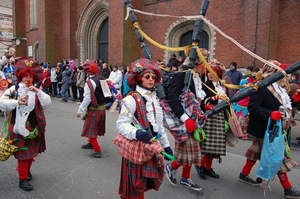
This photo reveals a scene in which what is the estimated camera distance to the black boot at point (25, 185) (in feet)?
10.2

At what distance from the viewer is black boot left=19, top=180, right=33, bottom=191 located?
10.2ft

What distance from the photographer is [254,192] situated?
3275 mm

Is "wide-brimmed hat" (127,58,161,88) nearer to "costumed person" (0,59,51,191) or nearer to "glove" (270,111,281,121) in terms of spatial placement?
"costumed person" (0,59,51,191)

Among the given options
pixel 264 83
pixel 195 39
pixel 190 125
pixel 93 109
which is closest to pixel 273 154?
pixel 264 83

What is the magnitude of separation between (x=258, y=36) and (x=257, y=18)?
0.70 m

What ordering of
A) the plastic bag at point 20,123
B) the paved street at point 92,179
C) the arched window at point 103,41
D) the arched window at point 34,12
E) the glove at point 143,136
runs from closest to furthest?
the glove at point 143,136
the plastic bag at point 20,123
the paved street at point 92,179
the arched window at point 103,41
the arched window at point 34,12

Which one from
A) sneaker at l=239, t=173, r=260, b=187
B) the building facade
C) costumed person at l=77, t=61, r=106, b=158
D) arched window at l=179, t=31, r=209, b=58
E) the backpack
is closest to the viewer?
the backpack

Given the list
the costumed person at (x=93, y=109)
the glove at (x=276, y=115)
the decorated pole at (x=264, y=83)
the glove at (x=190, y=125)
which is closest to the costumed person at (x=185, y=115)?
the glove at (x=190, y=125)

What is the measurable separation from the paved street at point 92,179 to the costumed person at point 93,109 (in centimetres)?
34

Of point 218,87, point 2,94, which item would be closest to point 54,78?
point 2,94

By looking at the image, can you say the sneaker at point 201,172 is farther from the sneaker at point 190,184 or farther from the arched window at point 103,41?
the arched window at point 103,41

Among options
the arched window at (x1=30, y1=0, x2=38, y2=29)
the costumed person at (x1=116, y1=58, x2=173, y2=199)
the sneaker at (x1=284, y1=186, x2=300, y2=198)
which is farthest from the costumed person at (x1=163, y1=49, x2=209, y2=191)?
the arched window at (x1=30, y1=0, x2=38, y2=29)

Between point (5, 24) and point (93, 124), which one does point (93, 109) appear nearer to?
point (93, 124)

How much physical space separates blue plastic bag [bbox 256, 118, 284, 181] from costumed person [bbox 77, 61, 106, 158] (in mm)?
2709
